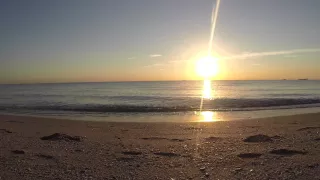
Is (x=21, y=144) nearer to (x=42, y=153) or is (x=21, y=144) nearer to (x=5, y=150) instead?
(x=5, y=150)

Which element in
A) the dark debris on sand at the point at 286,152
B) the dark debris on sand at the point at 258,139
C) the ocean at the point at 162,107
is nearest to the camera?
the dark debris on sand at the point at 286,152

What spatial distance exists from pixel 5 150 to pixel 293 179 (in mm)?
8523

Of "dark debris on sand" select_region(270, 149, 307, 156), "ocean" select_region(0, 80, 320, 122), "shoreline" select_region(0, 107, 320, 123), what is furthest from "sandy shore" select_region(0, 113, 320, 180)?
"ocean" select_region(0, 80, 320, 122)

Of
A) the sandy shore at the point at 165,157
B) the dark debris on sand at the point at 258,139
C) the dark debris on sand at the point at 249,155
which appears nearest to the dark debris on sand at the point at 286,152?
the sandy shore at the point at 165,157

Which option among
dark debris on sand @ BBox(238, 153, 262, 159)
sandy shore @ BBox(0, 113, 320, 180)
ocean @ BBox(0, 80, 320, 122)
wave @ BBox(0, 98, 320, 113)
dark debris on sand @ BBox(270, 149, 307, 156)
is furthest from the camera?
wave @ BBox(0, 98, 320, 113)

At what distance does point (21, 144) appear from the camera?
11.9m

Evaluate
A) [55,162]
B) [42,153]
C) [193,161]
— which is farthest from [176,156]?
[42,153]

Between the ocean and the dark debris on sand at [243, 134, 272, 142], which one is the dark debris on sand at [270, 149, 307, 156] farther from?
the ocean

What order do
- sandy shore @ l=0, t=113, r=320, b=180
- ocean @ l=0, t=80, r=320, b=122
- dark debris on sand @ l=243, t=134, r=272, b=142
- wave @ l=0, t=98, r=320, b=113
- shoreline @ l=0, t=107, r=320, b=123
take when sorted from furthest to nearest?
wave @ l=0, t=98, r=320, b=113
ocean @ l=0, t=80, r=320, b=122
shoreline @ l=0, t=107, r=320, b=123
dark debris on sand @ l=243, t=134, r=272, b=142
sandy shore @ l=0, t=113, r=320, b=180

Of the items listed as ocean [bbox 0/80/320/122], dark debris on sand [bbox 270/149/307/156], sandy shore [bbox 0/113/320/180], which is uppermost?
dark debris on sand [bbox 270/149/307/156]

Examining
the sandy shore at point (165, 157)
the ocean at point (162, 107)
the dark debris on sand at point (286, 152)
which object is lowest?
the ocean at point (162, 107)

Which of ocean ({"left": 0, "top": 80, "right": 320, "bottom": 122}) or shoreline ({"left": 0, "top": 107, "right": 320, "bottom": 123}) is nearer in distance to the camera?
shoreline ({"left": 0, "top": 107, "right": 320, "bottom": 123})

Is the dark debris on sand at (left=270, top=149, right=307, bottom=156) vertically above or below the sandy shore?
above

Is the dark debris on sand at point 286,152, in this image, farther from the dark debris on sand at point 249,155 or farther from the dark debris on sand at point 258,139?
the dark debris on sand at point 258,139
